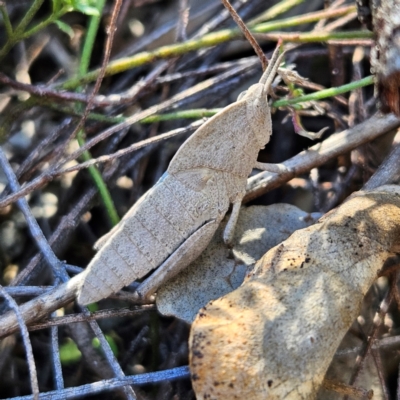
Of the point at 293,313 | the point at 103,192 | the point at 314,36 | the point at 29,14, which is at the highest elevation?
the point at 29,14

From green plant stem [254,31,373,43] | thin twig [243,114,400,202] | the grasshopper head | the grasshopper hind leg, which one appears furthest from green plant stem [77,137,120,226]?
green plant stem [254,31,373,43]

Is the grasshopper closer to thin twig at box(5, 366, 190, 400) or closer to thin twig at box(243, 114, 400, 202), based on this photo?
thin twig at box(243, 114, 400, 202)

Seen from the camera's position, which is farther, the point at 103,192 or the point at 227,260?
the point at 103,192

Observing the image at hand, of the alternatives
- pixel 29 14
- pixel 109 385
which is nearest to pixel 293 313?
pixel 109 385

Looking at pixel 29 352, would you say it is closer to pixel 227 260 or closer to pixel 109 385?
pixel 109 385

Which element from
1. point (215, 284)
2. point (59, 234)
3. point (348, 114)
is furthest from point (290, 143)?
point (59, 234)

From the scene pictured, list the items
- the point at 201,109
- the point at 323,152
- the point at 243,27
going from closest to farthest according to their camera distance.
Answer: the point at 243,27 → the point at 323,152 → the point at 201,109
